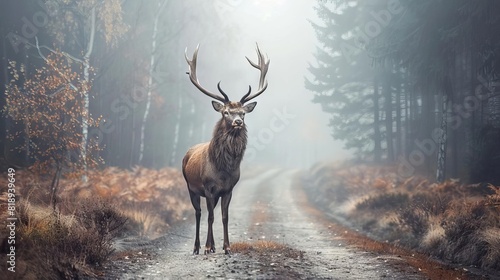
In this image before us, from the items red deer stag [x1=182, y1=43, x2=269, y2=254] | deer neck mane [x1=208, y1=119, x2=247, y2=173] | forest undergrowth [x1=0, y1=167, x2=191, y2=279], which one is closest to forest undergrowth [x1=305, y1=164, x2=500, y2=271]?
red deer stag [x1=182, y1=43, x2=269, y2=254]

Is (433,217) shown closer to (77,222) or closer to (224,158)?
(224,158)

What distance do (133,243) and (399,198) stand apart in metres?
9.29

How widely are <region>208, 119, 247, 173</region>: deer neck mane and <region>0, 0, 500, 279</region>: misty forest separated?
1.3 inches

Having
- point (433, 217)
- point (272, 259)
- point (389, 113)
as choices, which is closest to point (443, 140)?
point (433, 217)

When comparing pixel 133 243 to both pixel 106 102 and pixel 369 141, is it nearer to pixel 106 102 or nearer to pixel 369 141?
pixel 106 102

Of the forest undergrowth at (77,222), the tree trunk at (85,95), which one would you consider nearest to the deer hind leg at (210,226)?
the forest undergrowth at (77,222)

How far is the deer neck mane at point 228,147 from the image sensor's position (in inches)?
374

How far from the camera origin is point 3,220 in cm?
736

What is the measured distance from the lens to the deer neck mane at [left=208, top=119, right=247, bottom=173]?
374 inches

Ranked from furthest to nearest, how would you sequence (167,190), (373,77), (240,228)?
(373,77) < (167,190) < (240,228)

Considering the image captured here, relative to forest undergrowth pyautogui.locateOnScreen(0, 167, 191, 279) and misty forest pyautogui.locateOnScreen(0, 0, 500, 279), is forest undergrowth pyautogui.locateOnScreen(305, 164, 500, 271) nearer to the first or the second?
misty forest pyautogui.locateOnScreen(0, 0, 500, 279)

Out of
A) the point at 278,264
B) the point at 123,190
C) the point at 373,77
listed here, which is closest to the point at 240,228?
the point at 123,190

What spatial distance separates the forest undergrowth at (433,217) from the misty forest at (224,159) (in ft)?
0.18

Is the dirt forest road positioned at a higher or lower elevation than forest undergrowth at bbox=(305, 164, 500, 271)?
lower
